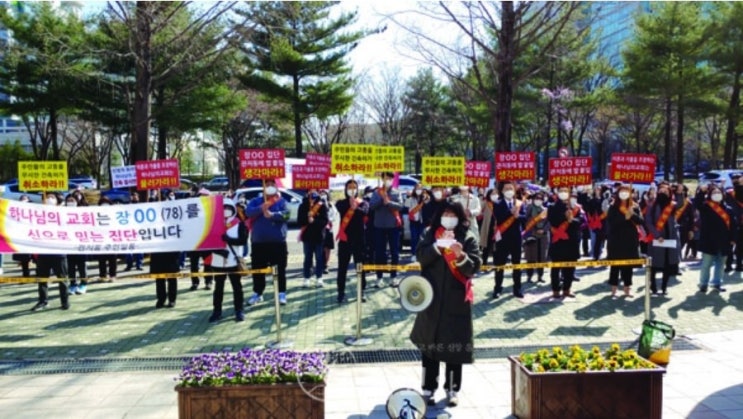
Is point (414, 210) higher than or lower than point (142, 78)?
lower

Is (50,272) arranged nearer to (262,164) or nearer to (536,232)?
(262,164)

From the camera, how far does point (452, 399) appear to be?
18.4 ft

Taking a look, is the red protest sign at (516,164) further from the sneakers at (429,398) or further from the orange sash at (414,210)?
the sneakers at (429,398)

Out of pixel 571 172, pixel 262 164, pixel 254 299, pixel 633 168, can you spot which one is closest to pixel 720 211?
pixel 633 168

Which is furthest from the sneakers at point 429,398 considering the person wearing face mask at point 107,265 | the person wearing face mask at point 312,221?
the person wearing face mask at point 107,265

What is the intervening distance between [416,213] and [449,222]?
8.28 metres

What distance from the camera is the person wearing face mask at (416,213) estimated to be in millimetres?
13555

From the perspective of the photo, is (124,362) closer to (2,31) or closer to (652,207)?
(652,207)

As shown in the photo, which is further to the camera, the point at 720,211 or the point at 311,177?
the point at 311,177

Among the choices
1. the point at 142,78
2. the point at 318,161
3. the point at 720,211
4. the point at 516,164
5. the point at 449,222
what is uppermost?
the point at 142,78

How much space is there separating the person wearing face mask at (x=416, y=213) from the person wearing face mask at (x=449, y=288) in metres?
7.69

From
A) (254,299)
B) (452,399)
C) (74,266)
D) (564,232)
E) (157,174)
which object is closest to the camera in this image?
(452,399)

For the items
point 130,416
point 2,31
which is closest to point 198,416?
point 130,416

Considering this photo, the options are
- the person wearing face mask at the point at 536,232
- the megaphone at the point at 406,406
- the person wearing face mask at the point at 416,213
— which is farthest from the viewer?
the person wearing face mask at the point at 416,213
